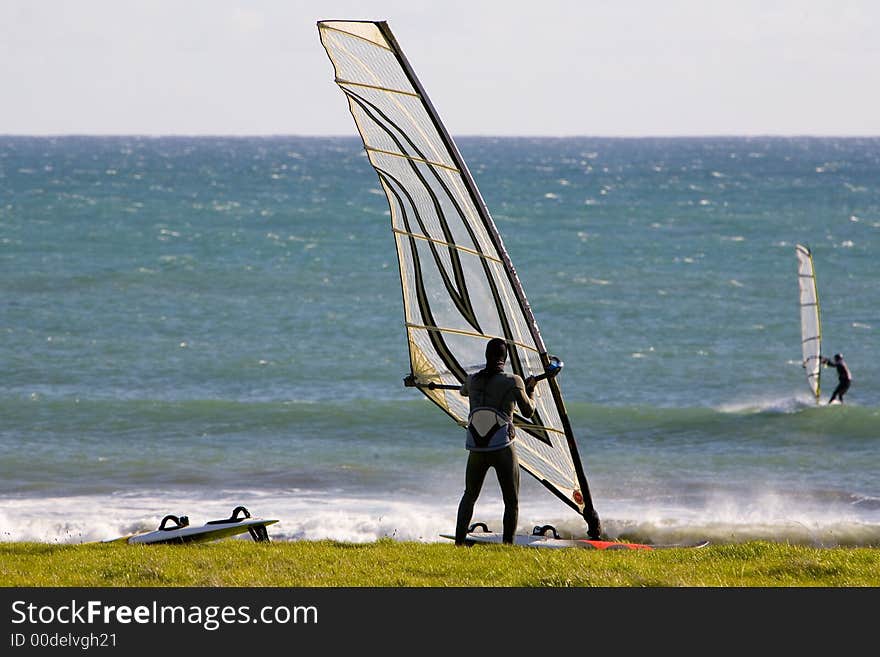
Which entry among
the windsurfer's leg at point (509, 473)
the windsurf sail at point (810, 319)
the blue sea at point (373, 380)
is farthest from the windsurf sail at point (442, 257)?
the windsurf sail at point (810, 319)

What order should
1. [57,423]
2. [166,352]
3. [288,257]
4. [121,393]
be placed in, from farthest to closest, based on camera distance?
[288,257] < [166,352] < [121,393] < [57,423]

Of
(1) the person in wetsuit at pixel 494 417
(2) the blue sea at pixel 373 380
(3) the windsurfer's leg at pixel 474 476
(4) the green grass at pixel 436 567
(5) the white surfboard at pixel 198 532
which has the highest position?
(1) the person in wetsuit at pixel 494 417

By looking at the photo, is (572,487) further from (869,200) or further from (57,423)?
(869,200)

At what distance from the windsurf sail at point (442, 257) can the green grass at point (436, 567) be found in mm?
1377

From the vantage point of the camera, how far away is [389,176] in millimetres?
10102

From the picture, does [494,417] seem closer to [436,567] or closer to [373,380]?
[436,567]

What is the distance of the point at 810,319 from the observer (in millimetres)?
24328

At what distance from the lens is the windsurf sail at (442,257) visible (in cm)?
956

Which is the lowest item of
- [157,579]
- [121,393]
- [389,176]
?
A: [121,393]

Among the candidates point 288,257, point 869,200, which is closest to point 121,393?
point 288,257

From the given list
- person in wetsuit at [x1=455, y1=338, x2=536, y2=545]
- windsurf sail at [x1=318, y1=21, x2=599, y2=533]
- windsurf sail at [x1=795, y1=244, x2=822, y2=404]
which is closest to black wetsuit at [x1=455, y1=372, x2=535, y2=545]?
person in wetsuit at [x1=455, y1=338, x2=536, y2=545]

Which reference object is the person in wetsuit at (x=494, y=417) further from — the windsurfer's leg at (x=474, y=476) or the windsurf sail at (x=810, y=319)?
the windsurf sail at (x=810, y=319)
